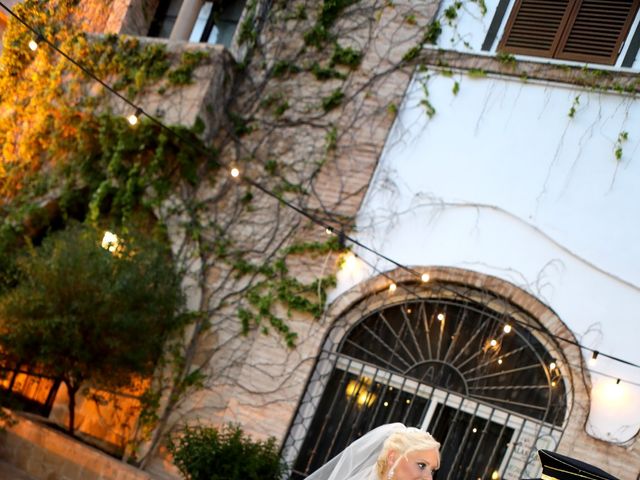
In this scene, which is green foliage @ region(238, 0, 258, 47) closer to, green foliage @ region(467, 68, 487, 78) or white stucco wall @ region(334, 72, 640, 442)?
white stucco wall @ region(334, 72, 640, 442)

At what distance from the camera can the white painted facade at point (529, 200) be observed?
6898 millimetres

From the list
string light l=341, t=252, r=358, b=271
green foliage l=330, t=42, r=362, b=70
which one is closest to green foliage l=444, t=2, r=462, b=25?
green foliage l=330, t=42, r=362, b=70

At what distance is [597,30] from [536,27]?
625 millimetres

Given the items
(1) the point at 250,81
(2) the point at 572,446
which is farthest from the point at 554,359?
(1) the point at 250,81

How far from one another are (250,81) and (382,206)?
8.92 ft

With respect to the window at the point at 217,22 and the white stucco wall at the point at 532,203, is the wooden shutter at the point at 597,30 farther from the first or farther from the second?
the window at the point at 217,22

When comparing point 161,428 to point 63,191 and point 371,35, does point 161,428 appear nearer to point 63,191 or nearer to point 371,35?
point 63,191

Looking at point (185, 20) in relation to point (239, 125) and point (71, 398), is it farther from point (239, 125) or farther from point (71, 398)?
point (71, 398)

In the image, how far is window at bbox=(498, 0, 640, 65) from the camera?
7.87 m

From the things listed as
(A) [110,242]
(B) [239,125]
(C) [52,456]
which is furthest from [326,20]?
(C) [52,456]

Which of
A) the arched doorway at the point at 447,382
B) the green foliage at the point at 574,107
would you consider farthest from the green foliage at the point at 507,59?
the arched doorway at the point at 447,382

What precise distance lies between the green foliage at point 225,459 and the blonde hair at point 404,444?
3.08 metres

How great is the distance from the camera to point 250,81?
9.84 metres

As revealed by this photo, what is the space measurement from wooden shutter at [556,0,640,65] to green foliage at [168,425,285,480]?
5034 millimetres
